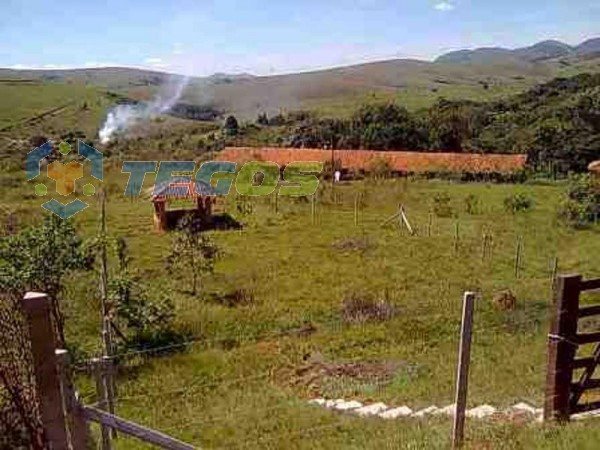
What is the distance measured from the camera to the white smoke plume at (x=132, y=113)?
4578 centimetres

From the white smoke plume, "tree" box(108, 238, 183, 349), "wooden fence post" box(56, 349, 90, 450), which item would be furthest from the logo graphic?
"wooden fence post" box(56, 349, 90, 450)

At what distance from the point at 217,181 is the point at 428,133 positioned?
1491cm

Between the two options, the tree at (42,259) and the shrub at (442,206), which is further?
the shrub at (442,206)

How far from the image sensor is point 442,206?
1944 centimetres

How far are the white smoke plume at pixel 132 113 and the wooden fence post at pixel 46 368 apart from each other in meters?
42.0

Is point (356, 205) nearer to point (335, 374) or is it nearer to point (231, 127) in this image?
point (335, 374)

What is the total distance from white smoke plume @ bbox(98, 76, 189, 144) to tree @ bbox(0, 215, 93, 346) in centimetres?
3528

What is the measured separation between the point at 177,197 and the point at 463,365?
1526 cm

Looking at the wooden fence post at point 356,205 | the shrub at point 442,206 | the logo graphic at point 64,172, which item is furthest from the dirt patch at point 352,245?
the logo graphic at point 64,172

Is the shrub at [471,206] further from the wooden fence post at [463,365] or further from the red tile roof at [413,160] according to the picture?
the wooden fence post at [463,365]

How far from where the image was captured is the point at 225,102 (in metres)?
65.4

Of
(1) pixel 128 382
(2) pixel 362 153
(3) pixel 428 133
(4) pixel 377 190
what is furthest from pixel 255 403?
(3) pixel 428 133

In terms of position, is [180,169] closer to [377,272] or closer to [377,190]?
[377,190]

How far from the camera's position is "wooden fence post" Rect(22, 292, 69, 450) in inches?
92.8
